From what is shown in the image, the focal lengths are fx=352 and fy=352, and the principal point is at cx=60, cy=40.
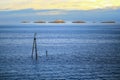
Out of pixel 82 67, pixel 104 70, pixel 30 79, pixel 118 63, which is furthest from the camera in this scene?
pixel 118 63

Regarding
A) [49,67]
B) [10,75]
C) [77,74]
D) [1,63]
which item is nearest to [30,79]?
[10,75]

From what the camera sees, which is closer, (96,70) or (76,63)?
(96,70)

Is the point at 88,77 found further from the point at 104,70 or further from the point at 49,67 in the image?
the point at 49,67

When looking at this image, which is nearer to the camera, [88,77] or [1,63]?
[88,77]

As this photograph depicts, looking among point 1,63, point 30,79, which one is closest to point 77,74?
point 30,79

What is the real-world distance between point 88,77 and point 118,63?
1717 centimetres

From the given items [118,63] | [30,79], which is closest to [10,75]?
[30,79]

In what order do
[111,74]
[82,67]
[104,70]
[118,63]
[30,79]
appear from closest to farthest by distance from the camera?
[30,79] < [111,74] < [104,70] < [82,67] < [118,63]

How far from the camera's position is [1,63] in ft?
227

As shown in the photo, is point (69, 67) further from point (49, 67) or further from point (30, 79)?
point (30, 79)

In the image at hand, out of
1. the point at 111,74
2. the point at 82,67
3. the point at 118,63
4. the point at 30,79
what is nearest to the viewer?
the point at 30,79

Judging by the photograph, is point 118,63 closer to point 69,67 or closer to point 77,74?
point 69,67

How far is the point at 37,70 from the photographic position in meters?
60.2

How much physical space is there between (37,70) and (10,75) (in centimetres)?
733
